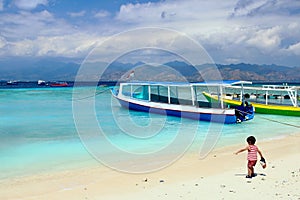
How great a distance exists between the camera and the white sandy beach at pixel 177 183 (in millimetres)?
6742

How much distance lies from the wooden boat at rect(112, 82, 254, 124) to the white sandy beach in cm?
900

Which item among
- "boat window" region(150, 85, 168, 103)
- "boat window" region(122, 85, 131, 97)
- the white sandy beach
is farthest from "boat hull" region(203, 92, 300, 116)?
the white sandy beach

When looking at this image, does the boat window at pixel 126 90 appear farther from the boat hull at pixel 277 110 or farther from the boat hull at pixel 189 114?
the boat hull at pixel 277 110

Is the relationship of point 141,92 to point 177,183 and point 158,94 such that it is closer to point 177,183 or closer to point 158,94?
point 158,94

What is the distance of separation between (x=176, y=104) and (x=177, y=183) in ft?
47.3

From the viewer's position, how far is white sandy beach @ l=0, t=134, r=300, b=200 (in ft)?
22.1

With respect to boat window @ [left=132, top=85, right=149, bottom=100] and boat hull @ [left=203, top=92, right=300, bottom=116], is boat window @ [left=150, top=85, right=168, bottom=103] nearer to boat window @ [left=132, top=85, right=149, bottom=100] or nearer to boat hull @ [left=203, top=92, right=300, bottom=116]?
boat window @ [left=132, top=85, right=149, bottom=100]

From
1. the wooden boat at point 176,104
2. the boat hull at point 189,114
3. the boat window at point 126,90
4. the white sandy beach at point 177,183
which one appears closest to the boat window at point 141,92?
the wooden boat at point 176,104

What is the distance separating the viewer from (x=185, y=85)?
72.1 feet

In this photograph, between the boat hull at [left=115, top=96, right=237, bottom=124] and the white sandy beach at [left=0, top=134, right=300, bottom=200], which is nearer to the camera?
the white sandy beach at [left=0, top=134, right=300, bottom=200]

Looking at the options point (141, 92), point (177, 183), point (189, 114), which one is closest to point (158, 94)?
point (141, 92)

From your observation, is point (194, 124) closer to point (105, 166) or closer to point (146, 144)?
point (146, 144)

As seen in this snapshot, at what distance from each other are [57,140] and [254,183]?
9819 mm

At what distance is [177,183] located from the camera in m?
7.77
